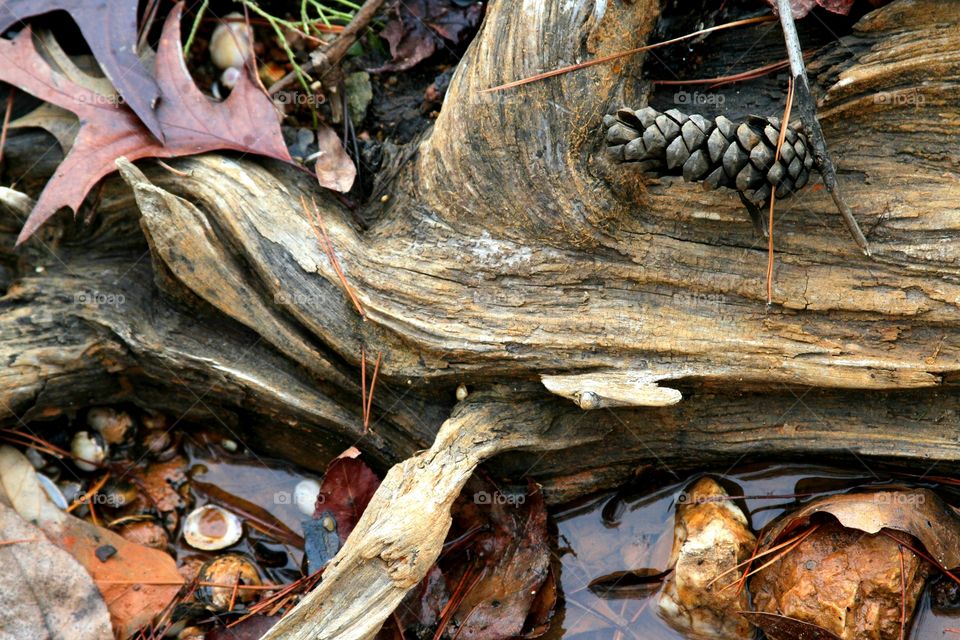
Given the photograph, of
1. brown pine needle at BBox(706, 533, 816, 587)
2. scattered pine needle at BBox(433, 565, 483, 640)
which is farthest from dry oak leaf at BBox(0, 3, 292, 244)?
brown pine needle at BBox(706, 533, 816, 587)

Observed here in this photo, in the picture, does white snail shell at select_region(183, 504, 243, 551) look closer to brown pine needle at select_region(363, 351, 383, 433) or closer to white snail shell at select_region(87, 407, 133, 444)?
white snail shell at select_region(87, 407, 133, 444)

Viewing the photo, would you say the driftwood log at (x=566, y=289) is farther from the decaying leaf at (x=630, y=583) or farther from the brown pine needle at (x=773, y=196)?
the decaying leaf at (x=630, y=583)

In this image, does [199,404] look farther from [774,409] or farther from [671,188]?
[774,409]

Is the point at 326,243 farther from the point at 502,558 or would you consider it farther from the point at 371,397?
the point at 502,558

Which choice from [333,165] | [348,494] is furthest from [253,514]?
[333,165]

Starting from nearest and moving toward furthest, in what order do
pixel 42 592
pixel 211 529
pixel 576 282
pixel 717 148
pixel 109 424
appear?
pixel 717 148, pixel 576 282, pixel 42 592, pixel 211 529, pixel 109 424

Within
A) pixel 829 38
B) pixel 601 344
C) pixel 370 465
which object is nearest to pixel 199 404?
pixel 370 465
